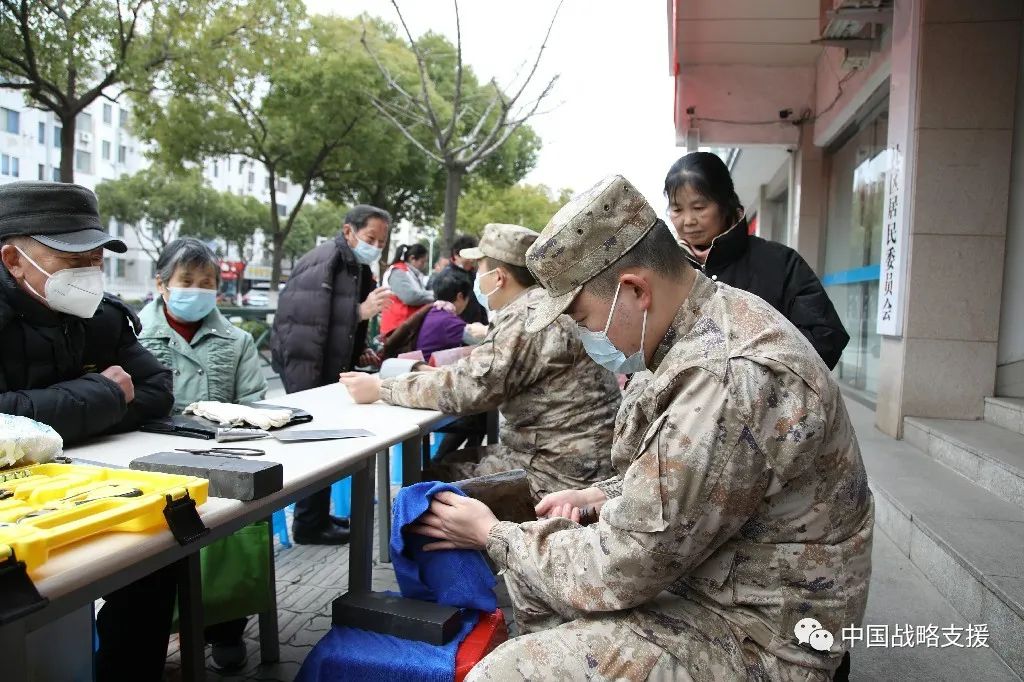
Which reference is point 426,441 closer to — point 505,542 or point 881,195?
point 505,542

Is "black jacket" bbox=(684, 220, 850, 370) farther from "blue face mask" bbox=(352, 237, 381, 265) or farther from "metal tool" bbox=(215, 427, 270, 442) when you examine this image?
"blue face mask" bbox=(352, 237, 381, 265)

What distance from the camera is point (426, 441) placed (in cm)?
394

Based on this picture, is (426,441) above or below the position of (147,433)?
below

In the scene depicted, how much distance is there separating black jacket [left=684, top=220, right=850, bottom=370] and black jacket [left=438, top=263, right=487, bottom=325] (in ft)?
9.92

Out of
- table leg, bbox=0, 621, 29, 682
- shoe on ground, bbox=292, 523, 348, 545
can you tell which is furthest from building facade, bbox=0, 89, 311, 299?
table leg, bbox=0, 621, 29, 682

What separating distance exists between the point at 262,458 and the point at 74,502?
0.70 metres

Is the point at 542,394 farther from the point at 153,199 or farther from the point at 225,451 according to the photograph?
the point at 153,199

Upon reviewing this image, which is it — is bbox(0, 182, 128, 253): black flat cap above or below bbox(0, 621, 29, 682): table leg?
above

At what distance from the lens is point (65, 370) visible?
227 centimetres

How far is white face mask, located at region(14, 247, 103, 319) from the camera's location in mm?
2164

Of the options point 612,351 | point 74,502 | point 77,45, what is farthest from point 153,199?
point 612,351

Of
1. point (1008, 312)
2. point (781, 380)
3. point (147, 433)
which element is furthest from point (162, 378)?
point (1008, 312)

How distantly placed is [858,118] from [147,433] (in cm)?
731

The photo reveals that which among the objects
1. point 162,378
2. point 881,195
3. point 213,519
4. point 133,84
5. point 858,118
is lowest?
point 213,519
